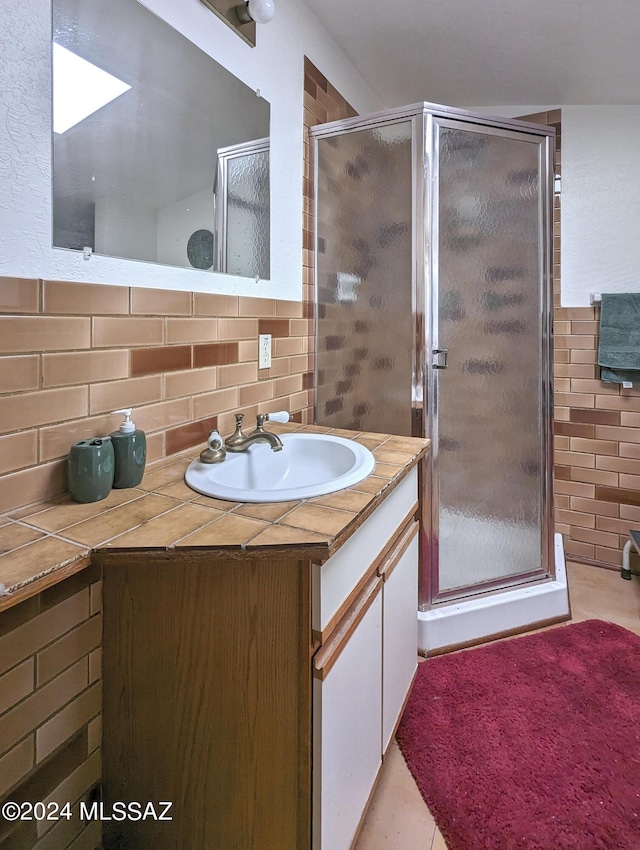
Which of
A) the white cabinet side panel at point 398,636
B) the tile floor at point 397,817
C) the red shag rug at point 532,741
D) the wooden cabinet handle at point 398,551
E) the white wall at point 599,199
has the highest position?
the white wall at point 599,199

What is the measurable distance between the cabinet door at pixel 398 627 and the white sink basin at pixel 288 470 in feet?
0.82

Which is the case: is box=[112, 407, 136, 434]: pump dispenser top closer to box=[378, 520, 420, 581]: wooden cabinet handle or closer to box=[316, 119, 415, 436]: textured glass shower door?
box=[378, 520, 420, 581]: wooden cabinet handle

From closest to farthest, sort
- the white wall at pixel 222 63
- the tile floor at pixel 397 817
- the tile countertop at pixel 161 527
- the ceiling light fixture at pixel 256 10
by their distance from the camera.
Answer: the tile countertop at pixel 161 527, the white wall at pixel 222 63, the tile floor at pixel 397 817, the ceiling light fixture at pixel 256 10

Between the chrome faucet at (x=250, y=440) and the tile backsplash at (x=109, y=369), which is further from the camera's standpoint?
the chrome faucet at (x=250, y=440)

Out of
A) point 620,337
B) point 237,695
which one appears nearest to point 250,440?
point 237,695

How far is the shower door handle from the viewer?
5.74ft

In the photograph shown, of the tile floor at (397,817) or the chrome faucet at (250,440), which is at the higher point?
the chrome faucet at (250,440)

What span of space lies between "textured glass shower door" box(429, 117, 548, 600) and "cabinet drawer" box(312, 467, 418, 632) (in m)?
0.62

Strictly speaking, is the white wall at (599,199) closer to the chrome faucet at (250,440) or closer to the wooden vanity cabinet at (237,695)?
the chrome faucet at (250,440)

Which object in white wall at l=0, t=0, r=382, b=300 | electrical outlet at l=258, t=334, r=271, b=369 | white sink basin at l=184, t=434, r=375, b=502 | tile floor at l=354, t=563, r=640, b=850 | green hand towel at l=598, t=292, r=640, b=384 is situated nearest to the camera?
white wall at l=0, t=0, r=382, b=300

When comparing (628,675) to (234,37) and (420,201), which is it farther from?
(234,37)

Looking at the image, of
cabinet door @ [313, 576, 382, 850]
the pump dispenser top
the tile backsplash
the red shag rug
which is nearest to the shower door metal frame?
the red shag rug

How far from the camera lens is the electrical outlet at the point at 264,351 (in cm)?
155

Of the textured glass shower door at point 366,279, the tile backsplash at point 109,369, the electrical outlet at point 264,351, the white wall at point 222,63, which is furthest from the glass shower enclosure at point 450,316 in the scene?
the tile backsplash at point 109,369
